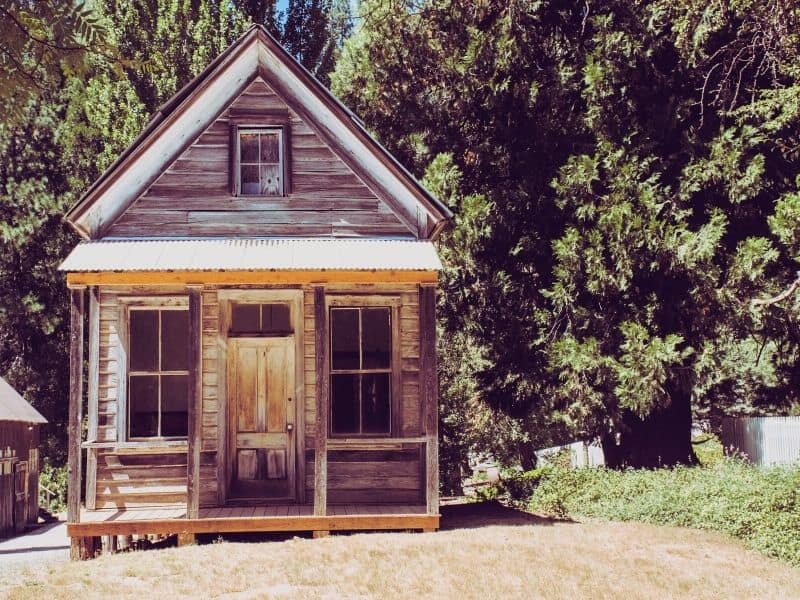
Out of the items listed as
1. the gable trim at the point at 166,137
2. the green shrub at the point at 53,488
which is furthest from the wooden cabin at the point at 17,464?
the gable trim at the point at 166,137

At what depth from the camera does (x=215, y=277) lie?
469 inches

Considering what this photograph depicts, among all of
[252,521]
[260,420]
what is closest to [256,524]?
[252,521]

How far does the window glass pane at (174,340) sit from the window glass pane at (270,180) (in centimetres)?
211

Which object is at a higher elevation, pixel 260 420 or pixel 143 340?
pixel 143 340

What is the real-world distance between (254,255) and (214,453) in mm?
2942

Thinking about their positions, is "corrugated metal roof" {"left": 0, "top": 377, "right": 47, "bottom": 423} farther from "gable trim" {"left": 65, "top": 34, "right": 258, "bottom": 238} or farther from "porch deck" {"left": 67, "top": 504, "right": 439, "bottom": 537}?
"porch deck" {"left": 67, "top": 504, "right": 439, "bottom": 537}

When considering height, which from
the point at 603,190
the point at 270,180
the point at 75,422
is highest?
the point at 603,190

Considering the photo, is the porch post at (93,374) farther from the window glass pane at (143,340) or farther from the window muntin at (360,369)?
the window muntin at (360,369)

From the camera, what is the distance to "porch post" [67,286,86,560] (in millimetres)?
11570

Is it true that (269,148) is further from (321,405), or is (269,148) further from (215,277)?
(321,405)

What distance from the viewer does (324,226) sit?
13.3m

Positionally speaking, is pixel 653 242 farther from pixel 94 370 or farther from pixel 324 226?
pixel 94 370

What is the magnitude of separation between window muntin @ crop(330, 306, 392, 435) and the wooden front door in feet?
2.16

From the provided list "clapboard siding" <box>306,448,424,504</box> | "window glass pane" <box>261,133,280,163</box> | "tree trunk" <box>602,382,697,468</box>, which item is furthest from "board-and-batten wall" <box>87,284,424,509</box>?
"tree trunk" <box>602,382,697,468</box>
